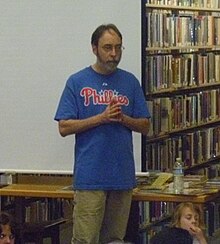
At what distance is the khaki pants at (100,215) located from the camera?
4.95 m

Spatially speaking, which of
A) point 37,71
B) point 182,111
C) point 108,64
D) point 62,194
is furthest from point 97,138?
point 182,111

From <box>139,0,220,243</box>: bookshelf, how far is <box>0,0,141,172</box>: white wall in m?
0.88

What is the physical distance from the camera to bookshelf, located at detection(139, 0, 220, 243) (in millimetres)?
6750

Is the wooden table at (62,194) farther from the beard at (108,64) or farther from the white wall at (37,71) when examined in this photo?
the beard at (108,64)

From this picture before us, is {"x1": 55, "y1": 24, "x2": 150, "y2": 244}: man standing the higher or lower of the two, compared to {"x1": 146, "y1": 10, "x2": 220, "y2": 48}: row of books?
lower

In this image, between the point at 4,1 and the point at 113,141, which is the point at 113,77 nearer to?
the point at 113,141

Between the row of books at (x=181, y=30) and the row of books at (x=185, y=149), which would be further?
the row of books at (x=185, y=149)

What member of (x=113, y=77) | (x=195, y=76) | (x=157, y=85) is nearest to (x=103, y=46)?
(x=113, y=77)

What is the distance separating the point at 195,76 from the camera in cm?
754

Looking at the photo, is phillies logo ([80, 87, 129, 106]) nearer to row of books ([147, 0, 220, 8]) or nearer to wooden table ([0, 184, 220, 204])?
wooden table ([0, 184, 220, 204])

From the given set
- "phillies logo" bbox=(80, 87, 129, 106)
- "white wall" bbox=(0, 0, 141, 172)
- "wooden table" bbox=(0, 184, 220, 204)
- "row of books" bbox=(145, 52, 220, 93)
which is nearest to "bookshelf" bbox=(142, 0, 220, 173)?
"row of books" bbox=(145, 52, 220, 93)

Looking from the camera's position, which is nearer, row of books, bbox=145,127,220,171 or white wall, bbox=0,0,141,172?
white wall, bbox=0,0,141,172

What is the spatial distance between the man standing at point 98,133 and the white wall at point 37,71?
0.55m

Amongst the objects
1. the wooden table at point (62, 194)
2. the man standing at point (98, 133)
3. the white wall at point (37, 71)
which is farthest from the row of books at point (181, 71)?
the man standing at point (98, 133)
